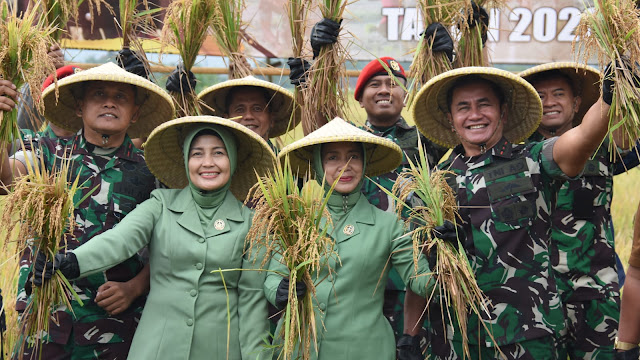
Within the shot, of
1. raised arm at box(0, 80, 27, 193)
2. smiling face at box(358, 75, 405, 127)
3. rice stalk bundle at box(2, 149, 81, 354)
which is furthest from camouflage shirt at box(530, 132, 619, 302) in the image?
raised arm at box(0, 80, 27, 193)

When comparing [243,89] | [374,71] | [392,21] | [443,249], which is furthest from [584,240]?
[392,21]

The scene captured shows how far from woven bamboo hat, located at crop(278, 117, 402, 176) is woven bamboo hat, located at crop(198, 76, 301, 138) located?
1.63 feet

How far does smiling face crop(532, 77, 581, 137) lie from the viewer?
396cm

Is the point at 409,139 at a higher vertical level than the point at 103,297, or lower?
higher

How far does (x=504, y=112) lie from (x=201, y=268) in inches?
67.1

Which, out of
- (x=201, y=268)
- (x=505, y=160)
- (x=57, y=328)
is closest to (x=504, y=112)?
(x=505, y=160)

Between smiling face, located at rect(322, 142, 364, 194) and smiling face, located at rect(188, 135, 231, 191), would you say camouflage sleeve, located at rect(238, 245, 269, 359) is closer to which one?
smiling face, located at rect(188, 135, 231, 191)

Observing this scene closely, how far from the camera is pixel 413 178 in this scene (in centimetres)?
331

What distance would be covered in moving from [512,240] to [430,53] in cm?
129

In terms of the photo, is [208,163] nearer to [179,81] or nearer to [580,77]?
[179,81]

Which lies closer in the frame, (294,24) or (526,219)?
(526,219)

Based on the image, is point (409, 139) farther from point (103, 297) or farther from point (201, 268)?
point (103, 297)

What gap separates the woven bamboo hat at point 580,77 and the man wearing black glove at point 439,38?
44 cm

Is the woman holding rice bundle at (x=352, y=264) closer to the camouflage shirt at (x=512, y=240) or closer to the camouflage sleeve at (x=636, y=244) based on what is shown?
the camouflage shirt at (x=512, y=240)
